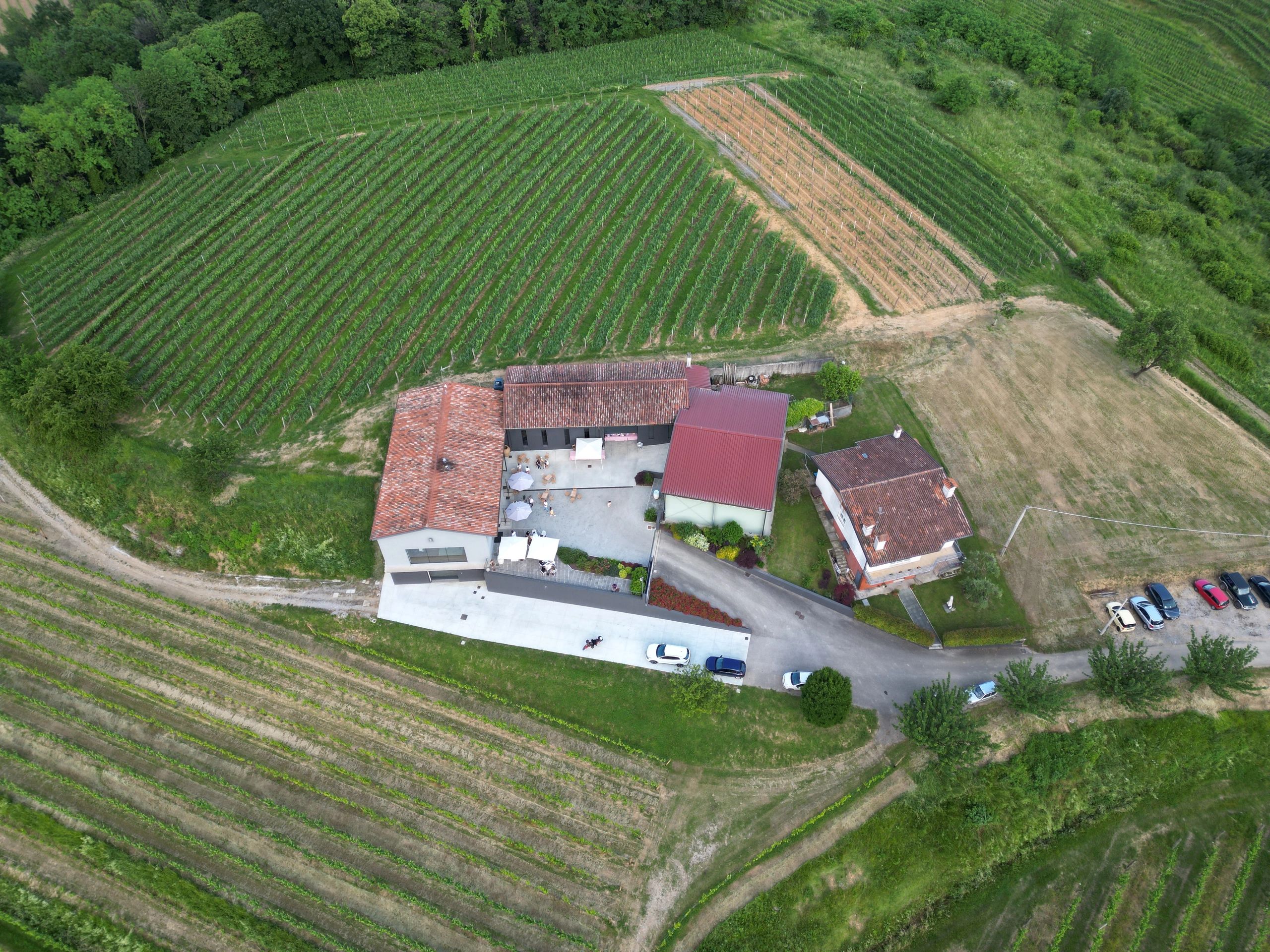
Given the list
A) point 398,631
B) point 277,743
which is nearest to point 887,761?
point 398,631

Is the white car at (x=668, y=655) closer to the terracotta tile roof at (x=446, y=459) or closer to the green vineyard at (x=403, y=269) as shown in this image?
the terracotta tile roof at (x=446, y=459)

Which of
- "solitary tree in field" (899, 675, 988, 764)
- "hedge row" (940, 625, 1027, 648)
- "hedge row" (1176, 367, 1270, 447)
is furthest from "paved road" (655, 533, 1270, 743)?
"hedge row" (1176, 367, 1270, 447)

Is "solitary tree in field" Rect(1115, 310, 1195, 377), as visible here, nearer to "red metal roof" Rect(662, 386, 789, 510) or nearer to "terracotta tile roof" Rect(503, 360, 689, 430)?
"red metal roof" Rect(662, 386, 789, 510)

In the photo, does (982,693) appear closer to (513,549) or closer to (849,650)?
(849,650)

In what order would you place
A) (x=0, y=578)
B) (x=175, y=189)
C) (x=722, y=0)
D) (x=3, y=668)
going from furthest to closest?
1. (x=722, y=0)
2. (x=175, y=189)
3. (x=0, y=578)
4. (x=3, y=668)

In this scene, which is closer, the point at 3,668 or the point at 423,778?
the point at 423,778

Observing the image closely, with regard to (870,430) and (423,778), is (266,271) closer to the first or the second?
(423,778)

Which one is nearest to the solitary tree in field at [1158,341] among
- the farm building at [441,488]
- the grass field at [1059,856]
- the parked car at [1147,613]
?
the parked car at [1147,613]
